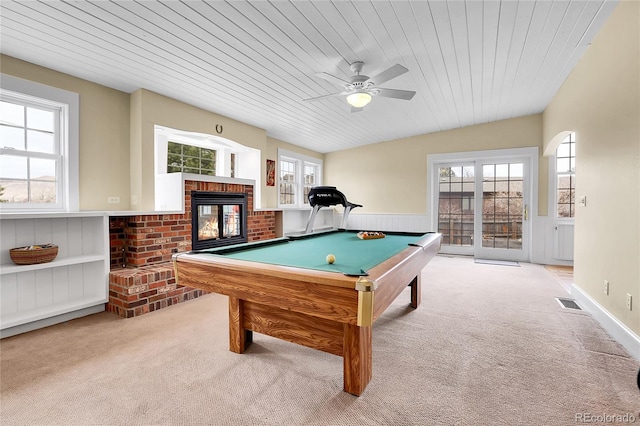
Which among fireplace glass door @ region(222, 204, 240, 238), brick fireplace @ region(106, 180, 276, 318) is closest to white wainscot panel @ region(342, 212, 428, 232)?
fireplace glass door @ region(222, 204, 240, 238)

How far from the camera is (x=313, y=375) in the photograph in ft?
6.17

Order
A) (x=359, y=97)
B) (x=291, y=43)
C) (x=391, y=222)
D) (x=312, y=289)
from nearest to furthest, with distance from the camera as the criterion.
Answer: (x=312, y=289) < (x=291, y=43) < (x=359, y=97) < (x=391, y=222)

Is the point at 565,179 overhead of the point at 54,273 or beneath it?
overhead

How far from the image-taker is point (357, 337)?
1.67 m

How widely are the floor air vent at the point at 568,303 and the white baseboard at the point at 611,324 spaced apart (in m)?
0.04

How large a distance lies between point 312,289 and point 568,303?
3.29 meters

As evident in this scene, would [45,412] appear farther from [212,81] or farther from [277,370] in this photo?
[212,81]

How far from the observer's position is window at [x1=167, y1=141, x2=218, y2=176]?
165 inches

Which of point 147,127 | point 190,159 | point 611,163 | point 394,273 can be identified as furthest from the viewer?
point 190,159

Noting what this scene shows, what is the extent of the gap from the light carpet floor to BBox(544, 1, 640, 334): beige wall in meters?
0.50

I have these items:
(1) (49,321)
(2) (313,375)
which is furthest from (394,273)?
(1) (49,321)

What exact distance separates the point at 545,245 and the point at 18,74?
741 centimetres

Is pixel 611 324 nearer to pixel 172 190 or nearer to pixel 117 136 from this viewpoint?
pixel 172 190

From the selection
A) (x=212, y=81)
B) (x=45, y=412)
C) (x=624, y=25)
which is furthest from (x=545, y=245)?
(x=45, y=412)
